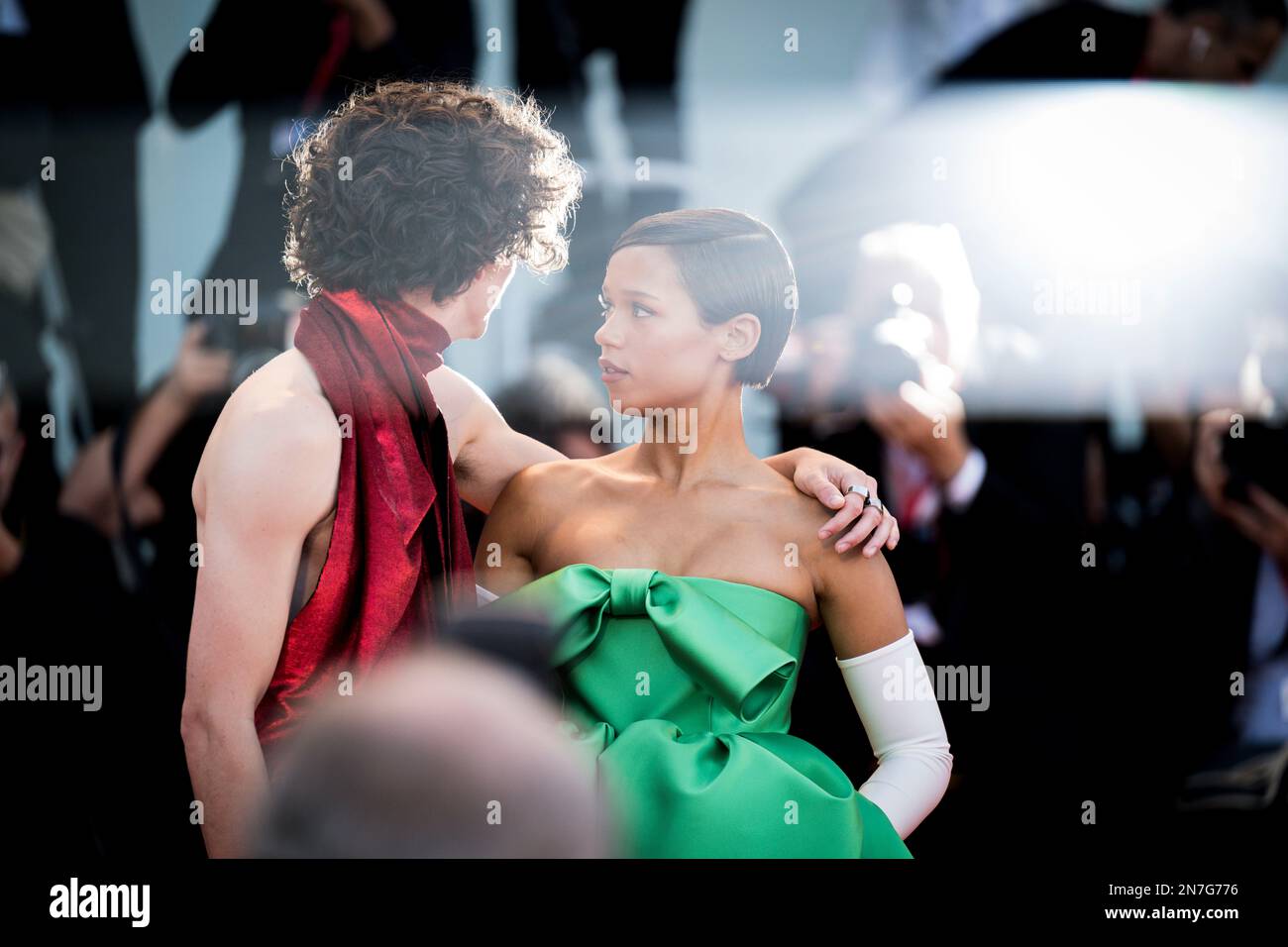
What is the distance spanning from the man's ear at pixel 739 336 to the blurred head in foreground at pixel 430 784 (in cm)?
147

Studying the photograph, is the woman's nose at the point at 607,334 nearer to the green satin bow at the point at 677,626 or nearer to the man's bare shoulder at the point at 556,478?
the man's bare shoulder at the point at 556,478

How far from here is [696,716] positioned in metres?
2.60

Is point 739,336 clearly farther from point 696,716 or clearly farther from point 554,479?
point 696,716

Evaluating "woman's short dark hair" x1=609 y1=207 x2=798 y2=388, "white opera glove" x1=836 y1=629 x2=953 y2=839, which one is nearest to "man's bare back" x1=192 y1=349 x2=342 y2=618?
"woman's short dark hair" x1=609 y1=207 x2=798 y2=388

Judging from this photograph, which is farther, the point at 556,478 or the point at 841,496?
the point at 556,478

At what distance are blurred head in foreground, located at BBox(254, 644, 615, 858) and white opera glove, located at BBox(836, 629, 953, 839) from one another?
137cm

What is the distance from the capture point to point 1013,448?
131 inches

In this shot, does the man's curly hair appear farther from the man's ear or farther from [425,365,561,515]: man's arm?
the man's ear

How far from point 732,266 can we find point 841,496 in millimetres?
520

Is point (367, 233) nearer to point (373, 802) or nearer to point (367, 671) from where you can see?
point (367, 671)

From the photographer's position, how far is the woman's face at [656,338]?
2.71 meters

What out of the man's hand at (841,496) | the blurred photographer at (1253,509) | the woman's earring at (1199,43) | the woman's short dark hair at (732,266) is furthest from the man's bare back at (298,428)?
the woman's earring at (1199,43)

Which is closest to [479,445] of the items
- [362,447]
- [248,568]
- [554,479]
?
[554,479]

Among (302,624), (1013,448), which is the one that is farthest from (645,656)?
(1013,448)
